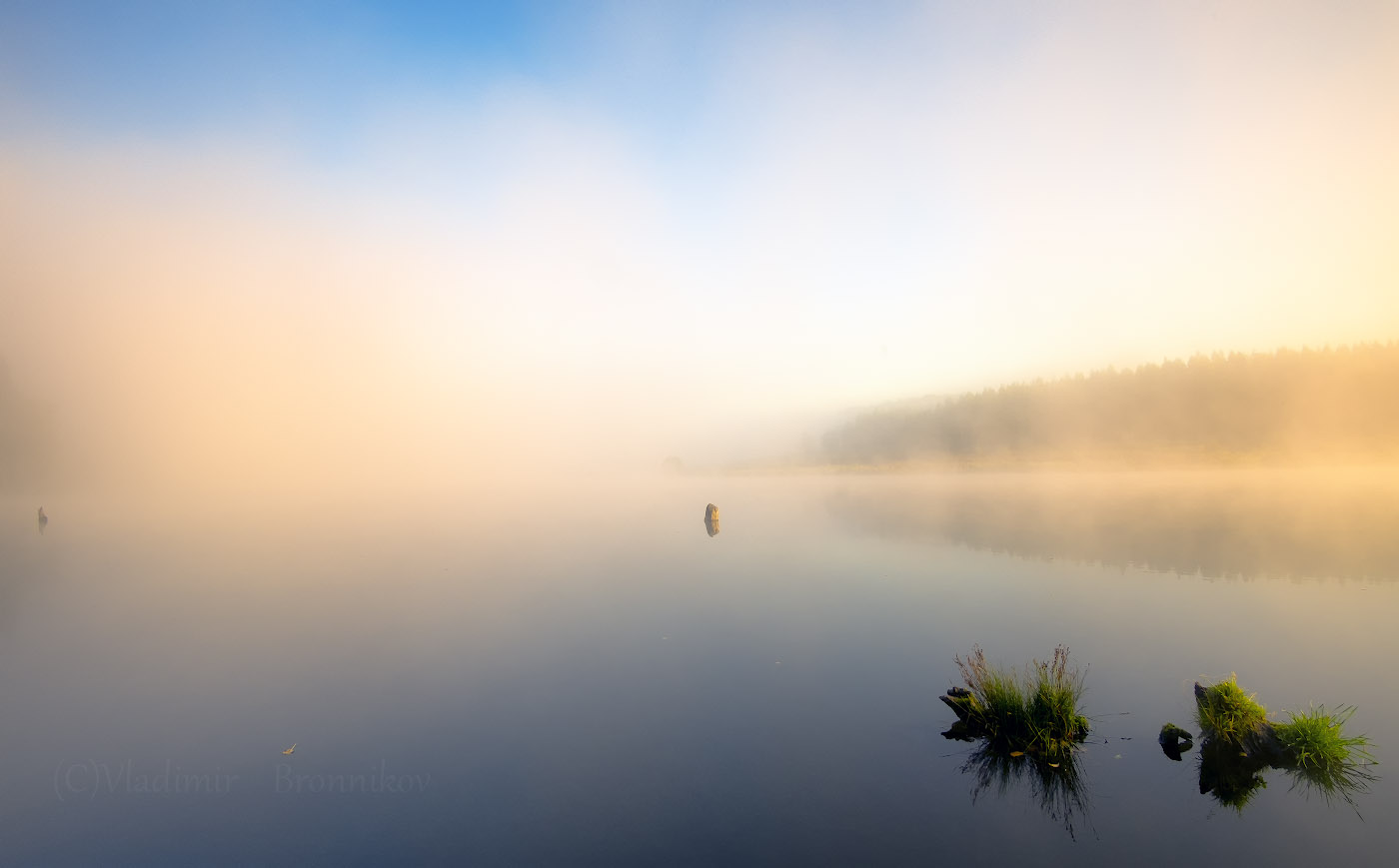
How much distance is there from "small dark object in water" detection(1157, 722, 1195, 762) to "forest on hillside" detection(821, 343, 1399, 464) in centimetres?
9051

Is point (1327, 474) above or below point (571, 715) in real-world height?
above

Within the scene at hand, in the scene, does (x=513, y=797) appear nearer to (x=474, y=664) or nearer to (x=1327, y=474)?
(x=474, y=664)

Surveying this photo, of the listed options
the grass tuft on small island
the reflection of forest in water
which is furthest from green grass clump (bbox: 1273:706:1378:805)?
the reflection of forest in water

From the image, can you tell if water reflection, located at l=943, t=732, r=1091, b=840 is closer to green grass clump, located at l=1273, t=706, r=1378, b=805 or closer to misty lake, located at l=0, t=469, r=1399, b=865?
misty lake, located at l=0, t=469, r=1399, b=865

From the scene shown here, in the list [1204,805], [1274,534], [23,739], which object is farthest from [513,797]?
[1274,534]

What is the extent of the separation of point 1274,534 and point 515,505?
71811 millimetres

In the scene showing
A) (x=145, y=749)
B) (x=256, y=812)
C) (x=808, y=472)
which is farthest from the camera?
(x=808, y=472)

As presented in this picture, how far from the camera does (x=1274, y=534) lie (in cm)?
2853

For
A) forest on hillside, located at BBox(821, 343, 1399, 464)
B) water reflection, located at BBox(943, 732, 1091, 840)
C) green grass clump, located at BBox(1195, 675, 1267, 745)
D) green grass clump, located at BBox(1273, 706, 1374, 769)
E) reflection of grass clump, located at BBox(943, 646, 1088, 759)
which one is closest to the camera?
water reflection, located at BBox(943, 732, 1091, 840)

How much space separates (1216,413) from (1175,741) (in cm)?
9237

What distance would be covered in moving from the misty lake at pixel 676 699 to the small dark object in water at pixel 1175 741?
0.15 metres

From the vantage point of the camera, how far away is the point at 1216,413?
259 feet

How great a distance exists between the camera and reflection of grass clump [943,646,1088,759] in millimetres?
9297

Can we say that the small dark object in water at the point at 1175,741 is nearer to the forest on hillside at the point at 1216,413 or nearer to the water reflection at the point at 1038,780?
the water reflection at the point at 1038,780
